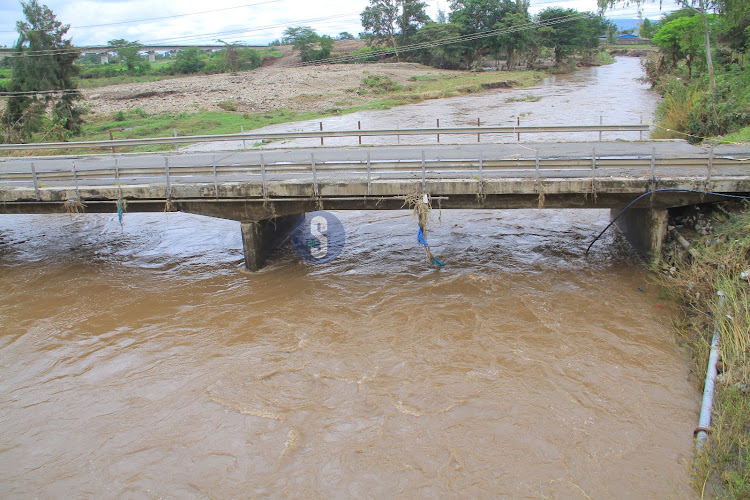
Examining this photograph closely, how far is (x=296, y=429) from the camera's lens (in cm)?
883

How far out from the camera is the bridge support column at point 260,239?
47.7 feet

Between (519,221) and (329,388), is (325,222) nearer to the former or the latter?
(519,221)

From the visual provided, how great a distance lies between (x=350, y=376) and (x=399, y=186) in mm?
4834

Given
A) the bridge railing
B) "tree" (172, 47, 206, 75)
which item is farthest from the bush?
the bridge railing

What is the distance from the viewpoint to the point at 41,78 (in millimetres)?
34531

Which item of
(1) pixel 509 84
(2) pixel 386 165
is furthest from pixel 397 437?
(1) pixel 509 84

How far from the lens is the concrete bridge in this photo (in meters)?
12.6

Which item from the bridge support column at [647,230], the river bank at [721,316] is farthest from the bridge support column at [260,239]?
the river bank at [721,316]

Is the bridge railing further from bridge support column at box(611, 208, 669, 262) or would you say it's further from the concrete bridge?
bridge support column at box(611, 208, 669, 262)

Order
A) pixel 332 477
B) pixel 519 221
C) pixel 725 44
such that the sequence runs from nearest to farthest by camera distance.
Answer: pixel 332 477, pixel 519 221, pixel 725 44

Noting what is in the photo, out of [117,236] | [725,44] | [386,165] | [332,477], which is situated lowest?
[332,477]

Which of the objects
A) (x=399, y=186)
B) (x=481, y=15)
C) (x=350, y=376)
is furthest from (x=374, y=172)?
(x=481, y=15)

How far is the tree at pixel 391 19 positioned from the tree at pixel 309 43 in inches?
306

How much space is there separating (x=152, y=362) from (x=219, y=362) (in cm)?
130
